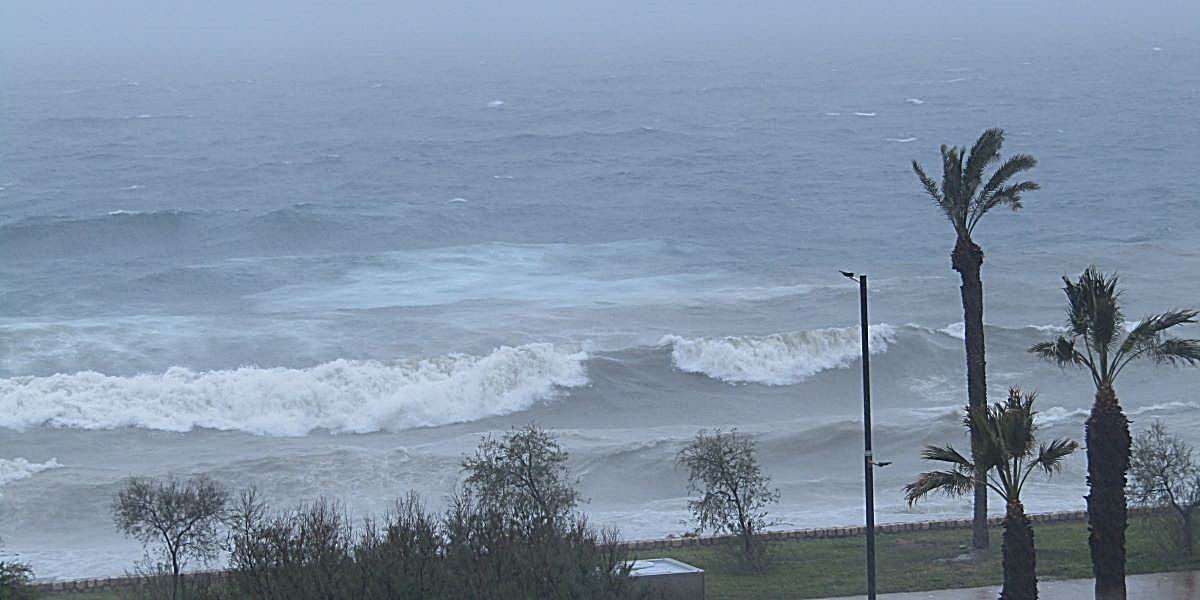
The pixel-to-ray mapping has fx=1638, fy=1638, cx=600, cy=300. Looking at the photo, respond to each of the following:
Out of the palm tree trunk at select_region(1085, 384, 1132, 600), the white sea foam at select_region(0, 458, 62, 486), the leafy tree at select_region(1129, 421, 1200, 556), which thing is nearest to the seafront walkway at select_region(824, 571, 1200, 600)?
the leafy tree at select_region(1129, 421, 1200, 556)

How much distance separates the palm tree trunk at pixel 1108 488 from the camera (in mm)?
18562

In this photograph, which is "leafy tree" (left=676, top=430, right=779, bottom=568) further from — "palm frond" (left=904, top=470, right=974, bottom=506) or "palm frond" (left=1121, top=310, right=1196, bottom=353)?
"palm frond" (left=1121, top=310, right=1196, bottom=353)

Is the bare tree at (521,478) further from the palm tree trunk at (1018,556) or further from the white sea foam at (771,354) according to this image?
the white sea foam at (771,354)

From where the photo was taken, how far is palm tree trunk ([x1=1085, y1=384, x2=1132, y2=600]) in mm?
18562

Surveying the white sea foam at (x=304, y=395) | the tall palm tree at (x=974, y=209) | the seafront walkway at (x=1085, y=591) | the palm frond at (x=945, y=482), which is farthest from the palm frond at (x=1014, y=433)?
the white sea foam at (x=304, y=395)

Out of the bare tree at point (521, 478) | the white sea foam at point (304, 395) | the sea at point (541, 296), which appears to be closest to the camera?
the bare tree at point (521, 478)

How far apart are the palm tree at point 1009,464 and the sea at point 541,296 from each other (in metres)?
11.0

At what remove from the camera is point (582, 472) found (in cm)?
3484

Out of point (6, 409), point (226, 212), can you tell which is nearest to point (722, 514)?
point (6, 409)

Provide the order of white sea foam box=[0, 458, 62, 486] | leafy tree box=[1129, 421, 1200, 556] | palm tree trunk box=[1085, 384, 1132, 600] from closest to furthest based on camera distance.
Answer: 1. palm tree trunk box=[1085, 384, 1132, 600]
2. leafy tree box=[1129, 421, 1200, 556]
3. white sea foam box=[0, 458, 62, 486]

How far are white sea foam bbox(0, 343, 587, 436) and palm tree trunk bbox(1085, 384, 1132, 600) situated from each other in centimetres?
2389

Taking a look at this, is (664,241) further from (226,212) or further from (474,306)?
(226,212)

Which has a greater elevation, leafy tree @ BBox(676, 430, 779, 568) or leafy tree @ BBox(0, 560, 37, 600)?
leafy tree @ BBox(676, 430, 779, 568)

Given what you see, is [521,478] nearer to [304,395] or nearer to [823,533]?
[823,533]
